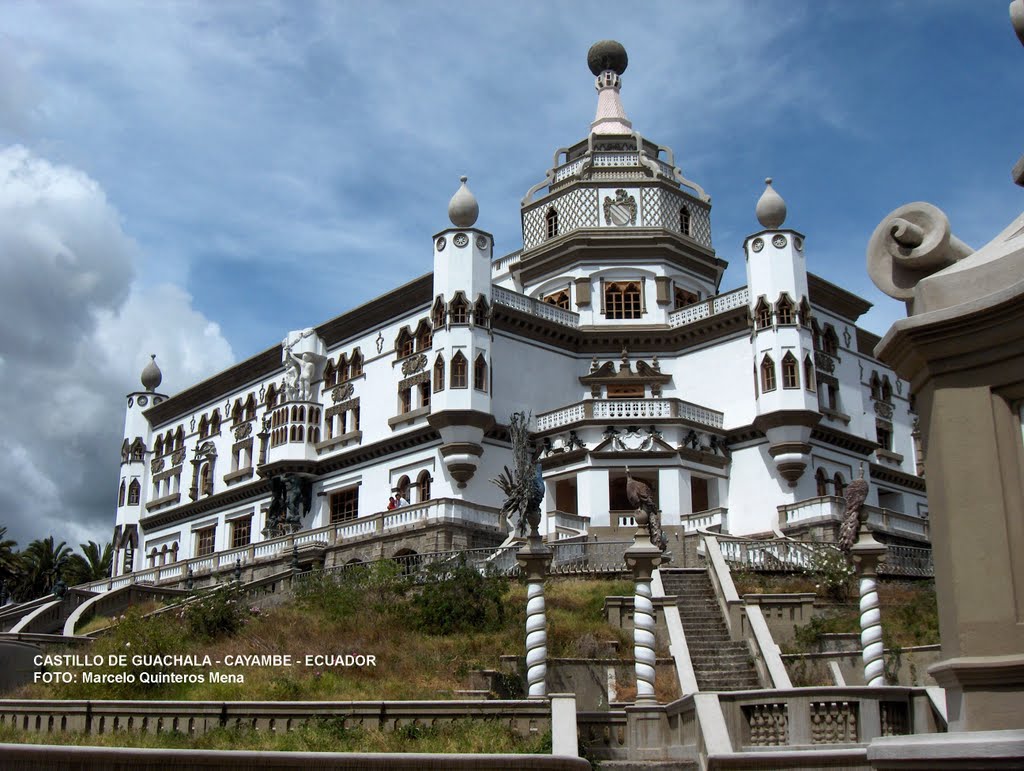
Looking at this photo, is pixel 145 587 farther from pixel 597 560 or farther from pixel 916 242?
pixel 916 242

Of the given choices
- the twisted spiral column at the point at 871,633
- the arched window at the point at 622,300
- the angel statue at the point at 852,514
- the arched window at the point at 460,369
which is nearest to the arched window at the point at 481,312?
the arched window at the point at 460,369

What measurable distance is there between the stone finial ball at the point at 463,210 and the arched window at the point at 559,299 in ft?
23.8

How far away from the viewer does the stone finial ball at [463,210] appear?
44500mm

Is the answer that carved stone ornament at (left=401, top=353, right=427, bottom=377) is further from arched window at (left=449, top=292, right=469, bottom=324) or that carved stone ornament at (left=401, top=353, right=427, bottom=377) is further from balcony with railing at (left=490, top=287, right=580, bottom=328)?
balcony with railing at (left=490, top=287, right=580, bottom=328)

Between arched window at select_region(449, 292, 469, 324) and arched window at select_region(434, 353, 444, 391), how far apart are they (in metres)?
1.56

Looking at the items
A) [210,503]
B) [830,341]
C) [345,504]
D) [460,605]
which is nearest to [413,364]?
[345,504]

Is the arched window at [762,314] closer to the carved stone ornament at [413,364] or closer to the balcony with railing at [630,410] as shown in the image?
the balcony with railing at [630,410]

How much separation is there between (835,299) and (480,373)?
15938 mm

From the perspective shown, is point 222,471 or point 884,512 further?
point 222,471

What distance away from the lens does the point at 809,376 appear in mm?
42344

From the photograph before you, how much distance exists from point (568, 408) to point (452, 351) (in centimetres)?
497

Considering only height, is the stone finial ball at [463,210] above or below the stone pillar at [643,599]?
Result: above

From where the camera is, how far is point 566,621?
86.5 ft

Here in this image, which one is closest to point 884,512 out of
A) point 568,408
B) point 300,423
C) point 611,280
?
point 568,408
